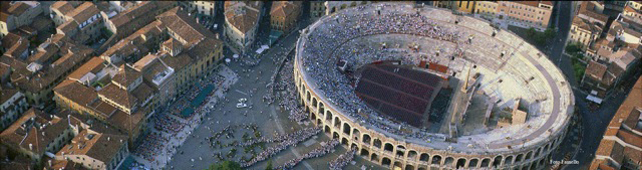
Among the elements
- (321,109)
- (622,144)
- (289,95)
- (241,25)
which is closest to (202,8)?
(241,25)

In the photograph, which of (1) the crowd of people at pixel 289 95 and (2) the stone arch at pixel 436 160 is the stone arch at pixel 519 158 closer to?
(2) the stone arch at pixel 436 160

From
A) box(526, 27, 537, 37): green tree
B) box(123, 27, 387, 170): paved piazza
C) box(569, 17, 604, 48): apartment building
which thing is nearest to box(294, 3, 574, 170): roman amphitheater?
box(123, 27, 387, 170): paved piazza

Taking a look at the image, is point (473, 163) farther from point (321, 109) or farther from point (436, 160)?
point (321, 109)

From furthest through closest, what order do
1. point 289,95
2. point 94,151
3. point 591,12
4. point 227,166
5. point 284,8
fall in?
point 284,8 → point 591,12 → point 289,95 → point 227,166 → point 94,151

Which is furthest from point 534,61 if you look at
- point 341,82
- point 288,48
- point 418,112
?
point 288,48

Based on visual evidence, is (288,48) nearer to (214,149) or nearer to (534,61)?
(214,149)

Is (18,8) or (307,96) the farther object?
(18,8)

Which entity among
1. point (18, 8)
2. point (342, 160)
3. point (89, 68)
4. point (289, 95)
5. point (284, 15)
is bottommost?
point (342, 160)
